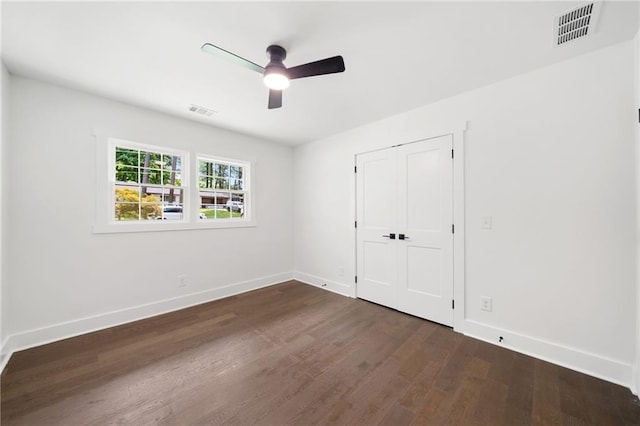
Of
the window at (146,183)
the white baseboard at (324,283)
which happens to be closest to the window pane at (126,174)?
the window at (146,183)

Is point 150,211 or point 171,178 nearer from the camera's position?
point 150,211

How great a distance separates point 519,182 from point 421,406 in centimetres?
214

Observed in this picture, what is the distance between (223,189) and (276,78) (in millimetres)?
2484

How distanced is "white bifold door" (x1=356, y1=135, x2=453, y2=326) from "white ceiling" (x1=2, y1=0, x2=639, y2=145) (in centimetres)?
77

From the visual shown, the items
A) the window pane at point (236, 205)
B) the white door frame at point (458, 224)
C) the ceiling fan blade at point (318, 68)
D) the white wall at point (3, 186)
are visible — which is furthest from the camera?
the window pane at point (236, 205)

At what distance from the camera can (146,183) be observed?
314 centimetres

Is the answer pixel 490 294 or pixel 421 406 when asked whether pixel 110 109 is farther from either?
pixel 490 294

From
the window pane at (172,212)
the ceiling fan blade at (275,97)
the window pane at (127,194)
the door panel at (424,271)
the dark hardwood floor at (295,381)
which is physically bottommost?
the dark hardwood floor at (295,381)

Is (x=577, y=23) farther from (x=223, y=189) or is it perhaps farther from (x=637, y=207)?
(x=223, y=189)

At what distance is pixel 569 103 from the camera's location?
2.09 meters

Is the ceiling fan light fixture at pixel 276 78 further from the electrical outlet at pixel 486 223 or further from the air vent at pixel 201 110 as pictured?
the electrical outlet at pixel 486 223

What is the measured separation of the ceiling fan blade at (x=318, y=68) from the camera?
1.74 meters

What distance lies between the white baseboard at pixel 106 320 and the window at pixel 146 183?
44.0 inches

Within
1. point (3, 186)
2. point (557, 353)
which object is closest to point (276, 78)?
point (3, 186)
